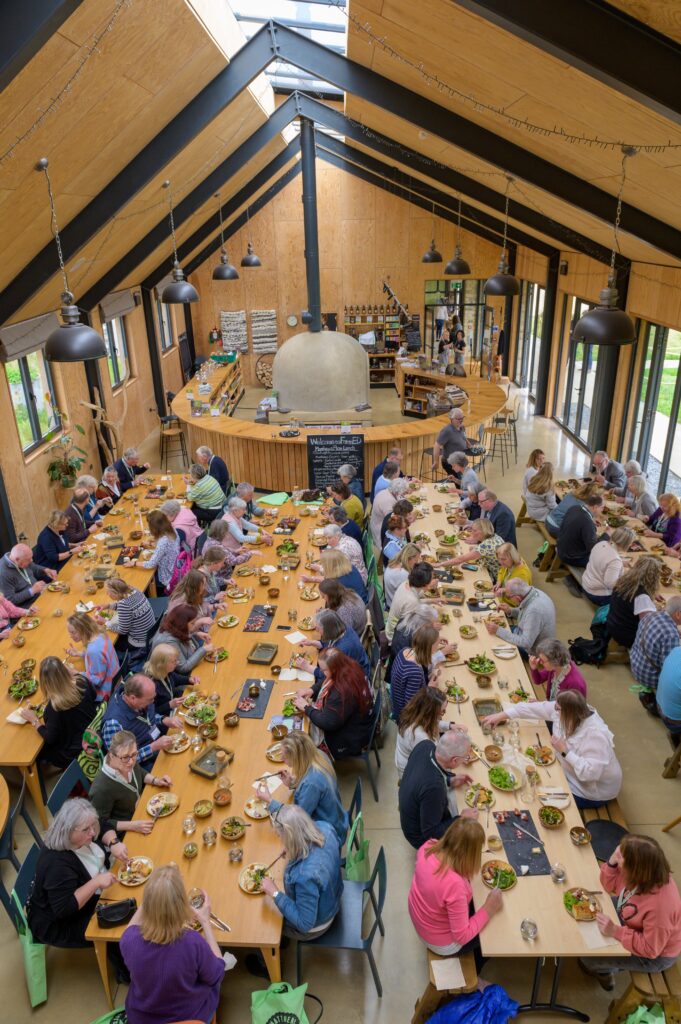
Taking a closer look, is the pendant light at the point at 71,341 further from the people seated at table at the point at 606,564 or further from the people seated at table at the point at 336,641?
the people seated at table at the point at 606,564

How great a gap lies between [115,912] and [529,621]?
396cm

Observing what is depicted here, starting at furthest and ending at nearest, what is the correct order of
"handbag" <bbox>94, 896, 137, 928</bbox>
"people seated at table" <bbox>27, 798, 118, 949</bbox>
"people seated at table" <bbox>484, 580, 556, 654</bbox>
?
"people seated at table" <bbox>484, 580, 556, 654</bbox>, "people seated at table" <bbox>27, 798, 118, 949</bbox>, "handbag" <bbox>94, 896, 137, 928</bbox>

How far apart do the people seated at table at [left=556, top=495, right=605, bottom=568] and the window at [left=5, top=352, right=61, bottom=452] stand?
7.75 m

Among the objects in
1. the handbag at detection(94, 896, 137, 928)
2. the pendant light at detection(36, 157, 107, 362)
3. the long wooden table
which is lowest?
the handbag at detection(94, 896, 137, 928)

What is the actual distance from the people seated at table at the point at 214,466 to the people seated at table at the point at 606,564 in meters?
5.37

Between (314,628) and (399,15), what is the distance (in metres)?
5.61

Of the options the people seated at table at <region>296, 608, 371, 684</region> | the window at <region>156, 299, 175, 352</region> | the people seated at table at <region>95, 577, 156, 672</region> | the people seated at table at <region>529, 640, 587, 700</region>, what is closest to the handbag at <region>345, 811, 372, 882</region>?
the people seated at table at <region>296, 608, 371, 684</region>

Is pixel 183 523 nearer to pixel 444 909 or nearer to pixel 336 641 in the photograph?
pixel 336 641

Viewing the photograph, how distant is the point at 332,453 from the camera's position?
39.4 feet

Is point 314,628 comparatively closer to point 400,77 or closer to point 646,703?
point 646,703

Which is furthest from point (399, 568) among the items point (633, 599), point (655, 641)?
point (655, 641)

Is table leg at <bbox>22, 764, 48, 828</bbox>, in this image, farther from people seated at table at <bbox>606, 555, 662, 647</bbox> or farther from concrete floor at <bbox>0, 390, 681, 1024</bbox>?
people seated at table at <bbox>606, 555, 662, 647</bbox>

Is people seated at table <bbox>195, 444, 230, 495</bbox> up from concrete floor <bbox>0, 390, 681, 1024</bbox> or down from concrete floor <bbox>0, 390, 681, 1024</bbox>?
up

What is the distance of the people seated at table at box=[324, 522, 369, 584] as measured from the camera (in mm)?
7770
